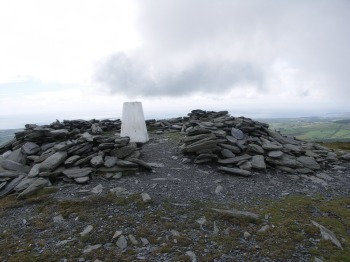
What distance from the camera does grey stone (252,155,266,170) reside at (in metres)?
14.3

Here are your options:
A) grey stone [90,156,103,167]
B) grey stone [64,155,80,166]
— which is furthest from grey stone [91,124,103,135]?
grey stone [90,156,103,167]

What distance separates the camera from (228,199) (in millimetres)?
10922

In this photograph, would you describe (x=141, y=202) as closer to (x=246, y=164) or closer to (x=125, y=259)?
(x=125, y=259)

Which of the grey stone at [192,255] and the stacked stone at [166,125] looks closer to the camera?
the grey stone at [192,255]

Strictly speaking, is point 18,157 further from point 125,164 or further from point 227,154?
point 227,154

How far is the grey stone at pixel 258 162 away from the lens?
14316 millimetres

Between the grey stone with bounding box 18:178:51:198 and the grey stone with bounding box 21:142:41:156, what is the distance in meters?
3.91

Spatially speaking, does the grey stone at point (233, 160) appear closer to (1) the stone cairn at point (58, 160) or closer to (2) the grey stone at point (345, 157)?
(1) the stone cairn at point (58, 160)

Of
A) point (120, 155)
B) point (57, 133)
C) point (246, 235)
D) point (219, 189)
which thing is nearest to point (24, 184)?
point (120, 155)

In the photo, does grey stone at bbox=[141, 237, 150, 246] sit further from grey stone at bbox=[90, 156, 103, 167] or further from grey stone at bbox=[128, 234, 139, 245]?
grey stone at bbox=[90, 156, 103, 167]

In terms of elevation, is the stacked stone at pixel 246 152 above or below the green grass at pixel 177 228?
above

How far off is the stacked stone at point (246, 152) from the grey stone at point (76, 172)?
551 centimetres

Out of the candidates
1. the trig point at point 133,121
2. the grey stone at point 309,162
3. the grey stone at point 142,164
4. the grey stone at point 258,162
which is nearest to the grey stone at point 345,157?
the grey stone at point 309,162

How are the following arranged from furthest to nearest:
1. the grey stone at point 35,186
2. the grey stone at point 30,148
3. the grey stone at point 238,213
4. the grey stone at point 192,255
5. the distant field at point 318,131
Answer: the distant field at point 318,131, the grey stone at point 30,148, the grey stone at point 35,186, the grey stone at point 238,213, the grey stone at point 192,255
